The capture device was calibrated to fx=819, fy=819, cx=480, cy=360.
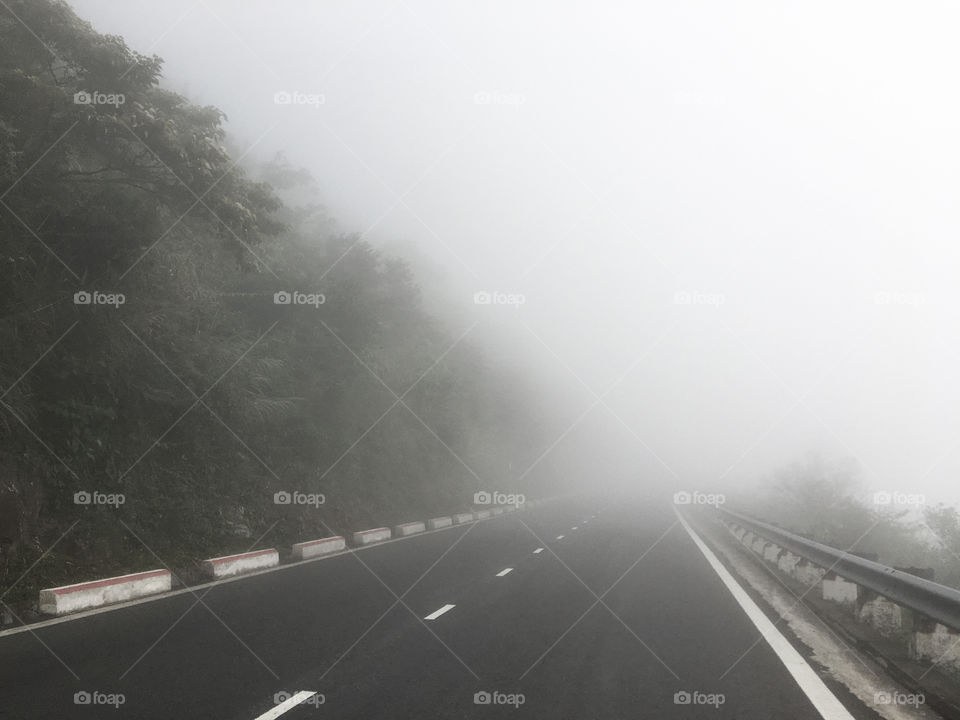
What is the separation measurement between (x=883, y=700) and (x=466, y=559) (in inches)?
498

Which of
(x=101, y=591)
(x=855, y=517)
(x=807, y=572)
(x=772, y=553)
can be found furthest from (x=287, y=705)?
(x=855, y=517)

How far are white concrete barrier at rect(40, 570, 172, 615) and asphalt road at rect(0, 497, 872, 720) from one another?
0.71 meters

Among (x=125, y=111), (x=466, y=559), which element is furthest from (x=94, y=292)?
(x=466, y=559)

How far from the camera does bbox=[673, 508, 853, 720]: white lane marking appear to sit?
260 inches

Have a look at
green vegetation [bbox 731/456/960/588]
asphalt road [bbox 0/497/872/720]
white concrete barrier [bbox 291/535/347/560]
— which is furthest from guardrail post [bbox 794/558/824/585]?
green vegetation [bbox 731/456/960/588]

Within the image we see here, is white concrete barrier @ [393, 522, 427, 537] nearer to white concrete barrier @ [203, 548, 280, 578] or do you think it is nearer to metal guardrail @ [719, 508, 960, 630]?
white concrete barrier @ [203, 548, 280, 578]

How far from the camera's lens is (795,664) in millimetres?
8344

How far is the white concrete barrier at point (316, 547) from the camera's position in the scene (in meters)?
19.9

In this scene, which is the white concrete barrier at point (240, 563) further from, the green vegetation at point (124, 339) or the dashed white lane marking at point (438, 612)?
the dashed white lane marking at point (438, 612)

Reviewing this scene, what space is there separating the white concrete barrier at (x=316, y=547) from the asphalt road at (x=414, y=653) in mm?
4523

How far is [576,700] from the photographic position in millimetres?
6801

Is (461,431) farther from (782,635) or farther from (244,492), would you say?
(782,635)

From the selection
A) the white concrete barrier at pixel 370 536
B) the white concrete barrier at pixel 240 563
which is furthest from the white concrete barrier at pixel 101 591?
the white concrete barrier at pixel 370 536

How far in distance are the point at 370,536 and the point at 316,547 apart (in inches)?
201
